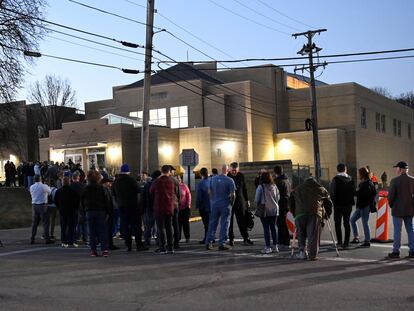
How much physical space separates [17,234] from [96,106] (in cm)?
3925

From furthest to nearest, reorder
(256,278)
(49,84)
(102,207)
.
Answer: (49,84)
(102,207)
(256,278)

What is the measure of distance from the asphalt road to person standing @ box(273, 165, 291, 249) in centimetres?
86

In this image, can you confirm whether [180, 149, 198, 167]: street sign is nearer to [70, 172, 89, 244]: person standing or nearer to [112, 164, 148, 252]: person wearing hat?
[70, 172, 89, 244]: person standing

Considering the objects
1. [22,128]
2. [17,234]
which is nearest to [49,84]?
[22,128]

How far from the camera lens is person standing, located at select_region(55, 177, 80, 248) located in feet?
43.7

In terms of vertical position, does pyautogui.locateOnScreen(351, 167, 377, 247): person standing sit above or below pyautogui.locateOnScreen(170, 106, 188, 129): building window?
below

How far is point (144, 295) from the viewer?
7.65m

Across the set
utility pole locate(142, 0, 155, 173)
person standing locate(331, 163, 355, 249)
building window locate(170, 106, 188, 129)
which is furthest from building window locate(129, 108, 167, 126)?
person standing locate(331, 163, 355, 249)

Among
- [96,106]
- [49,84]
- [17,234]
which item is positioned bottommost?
[17,234]

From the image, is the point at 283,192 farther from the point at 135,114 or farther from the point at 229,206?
the point at 135,114

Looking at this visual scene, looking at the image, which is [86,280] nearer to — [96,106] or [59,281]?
[59,281]

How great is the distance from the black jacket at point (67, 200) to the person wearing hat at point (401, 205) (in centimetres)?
762

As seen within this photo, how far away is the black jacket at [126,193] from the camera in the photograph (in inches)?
483

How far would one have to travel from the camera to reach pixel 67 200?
43.8 ft
